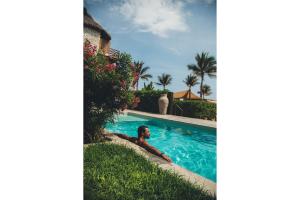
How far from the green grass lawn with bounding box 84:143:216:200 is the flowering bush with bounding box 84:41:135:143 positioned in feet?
3.34

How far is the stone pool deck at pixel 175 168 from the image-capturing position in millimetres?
3326

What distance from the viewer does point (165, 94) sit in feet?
17.1

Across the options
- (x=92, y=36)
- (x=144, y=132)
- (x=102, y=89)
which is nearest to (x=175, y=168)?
(x=144, y=132)

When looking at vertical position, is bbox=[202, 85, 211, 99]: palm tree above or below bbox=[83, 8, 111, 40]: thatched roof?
below

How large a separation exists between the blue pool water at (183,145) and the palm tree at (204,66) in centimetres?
90

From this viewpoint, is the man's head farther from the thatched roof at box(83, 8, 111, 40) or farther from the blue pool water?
the thatched roof at box(83, 8, 111, 40)

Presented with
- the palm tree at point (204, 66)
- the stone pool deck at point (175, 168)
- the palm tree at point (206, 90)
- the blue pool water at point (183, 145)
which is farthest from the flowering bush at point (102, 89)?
the palm tree at point (206, 90)

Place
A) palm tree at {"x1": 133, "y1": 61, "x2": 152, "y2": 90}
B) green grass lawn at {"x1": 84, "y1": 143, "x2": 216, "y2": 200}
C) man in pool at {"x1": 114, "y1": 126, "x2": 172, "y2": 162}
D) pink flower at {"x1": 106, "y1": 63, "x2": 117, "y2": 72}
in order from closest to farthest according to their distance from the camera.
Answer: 1. green grass lawn at {"x1": 84, "y1": 143, "x2": 216, "y2": 200}
2. palm tree at {"x1": 133, "y1": 61, "x2": 152, "y2": 90}
3. man in pool at {"x1": 114, "y1": 126, "x2": 172, "y2": 162}
4. pink flower at {"x1": 106, "y1": 63, "x2": 117, "y2": 72}

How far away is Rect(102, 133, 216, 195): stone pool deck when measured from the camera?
3.33 meters

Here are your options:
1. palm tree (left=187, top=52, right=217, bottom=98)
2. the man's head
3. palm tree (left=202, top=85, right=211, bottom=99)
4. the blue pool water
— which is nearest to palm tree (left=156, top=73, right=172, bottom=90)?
palm tree (left=187, top=52, right=217, bottom=98)

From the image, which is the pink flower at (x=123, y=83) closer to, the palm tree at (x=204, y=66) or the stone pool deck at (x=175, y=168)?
the stone pool deck at (x=175, y=168)
